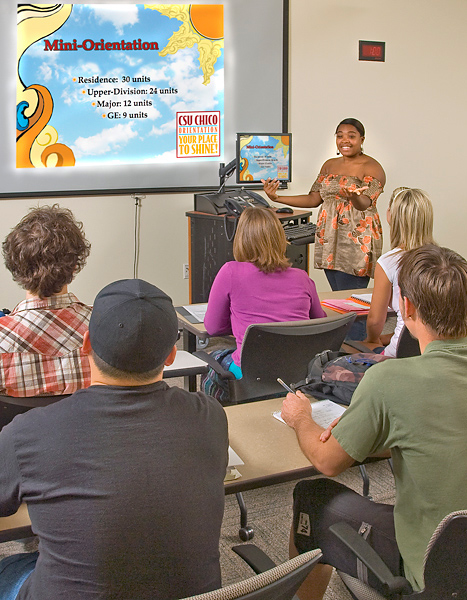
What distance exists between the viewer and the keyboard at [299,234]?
4035 mm

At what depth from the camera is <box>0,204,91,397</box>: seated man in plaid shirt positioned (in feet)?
5.72

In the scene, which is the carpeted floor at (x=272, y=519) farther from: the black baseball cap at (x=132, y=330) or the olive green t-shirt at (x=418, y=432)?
the black baseball cap at (x=132, y=330)

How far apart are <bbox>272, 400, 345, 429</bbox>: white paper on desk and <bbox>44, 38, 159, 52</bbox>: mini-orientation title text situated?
382 cm

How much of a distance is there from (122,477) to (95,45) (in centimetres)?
441

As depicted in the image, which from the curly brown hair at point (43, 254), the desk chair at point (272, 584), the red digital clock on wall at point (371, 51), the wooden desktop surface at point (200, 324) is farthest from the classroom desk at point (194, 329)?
the red digital clock on wall at point (371, 51)

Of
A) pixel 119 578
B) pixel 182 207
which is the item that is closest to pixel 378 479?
pixel 119 578

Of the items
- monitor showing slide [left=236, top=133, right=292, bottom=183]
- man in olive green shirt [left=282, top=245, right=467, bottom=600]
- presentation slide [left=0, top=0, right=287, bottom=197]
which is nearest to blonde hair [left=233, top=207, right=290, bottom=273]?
man in olive green shirt [left=282, top=245, right=467, bottom=600]

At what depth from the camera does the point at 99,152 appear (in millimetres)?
4922

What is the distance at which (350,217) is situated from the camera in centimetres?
438

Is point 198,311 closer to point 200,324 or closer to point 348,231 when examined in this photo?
point 200,324

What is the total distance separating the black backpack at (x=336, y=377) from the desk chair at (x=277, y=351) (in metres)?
0.27

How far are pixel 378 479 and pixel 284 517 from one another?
526 millimetres

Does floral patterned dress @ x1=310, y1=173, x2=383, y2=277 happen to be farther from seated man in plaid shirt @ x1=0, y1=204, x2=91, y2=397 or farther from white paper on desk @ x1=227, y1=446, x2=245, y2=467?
white paper on desk @ x1=227, y1=446, x2=245, y2=467

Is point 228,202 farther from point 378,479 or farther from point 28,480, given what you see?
point 28,480
